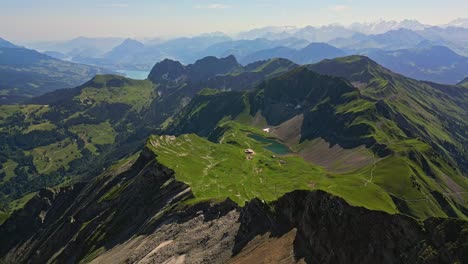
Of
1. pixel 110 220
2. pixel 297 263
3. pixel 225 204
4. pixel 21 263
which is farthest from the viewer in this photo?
pixel 21 263

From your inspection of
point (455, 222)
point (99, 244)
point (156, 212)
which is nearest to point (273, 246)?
point (455, 222)

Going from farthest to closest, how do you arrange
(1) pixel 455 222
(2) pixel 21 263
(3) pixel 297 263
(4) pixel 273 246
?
(2) pixel 21 263
(4) pixel 273 246
(3) pixel 297 263
(1) pixel 455 222

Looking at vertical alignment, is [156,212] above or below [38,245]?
above

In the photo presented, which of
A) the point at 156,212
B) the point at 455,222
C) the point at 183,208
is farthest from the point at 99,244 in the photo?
the point at 455,222

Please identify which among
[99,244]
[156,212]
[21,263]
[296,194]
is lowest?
[21,263]

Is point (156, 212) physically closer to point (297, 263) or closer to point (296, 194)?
point (296, 194)

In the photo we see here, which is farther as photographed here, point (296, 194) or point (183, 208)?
point (183, 208)
